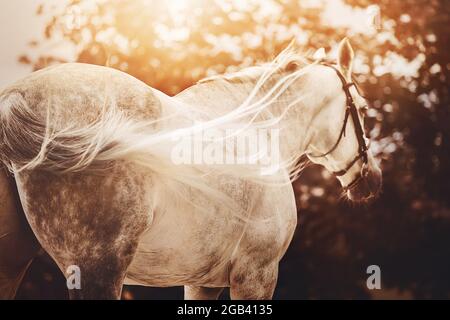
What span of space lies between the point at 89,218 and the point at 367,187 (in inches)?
75.2

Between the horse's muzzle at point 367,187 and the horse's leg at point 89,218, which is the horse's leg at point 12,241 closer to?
the horse's leg at point 89,218

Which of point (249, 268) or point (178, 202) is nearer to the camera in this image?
point (178, 202)

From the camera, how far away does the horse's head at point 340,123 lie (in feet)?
10.9

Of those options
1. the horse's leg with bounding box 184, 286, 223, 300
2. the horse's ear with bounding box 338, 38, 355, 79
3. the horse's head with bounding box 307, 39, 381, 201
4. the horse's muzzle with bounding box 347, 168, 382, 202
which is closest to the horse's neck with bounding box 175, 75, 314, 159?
the horse's head with bounding box 307, 39, 381, 201

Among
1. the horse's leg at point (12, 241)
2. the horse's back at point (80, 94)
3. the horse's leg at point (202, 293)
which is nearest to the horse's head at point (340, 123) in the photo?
the horse's leg at point (202, 293)

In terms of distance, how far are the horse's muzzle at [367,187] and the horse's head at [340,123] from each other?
0.22ft

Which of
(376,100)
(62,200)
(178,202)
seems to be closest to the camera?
(62,200)

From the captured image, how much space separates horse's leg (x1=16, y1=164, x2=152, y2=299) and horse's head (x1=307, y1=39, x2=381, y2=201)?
55.2 inches

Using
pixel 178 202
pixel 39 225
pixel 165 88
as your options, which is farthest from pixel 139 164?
pixel 165 88

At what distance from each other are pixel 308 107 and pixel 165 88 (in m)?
1.80

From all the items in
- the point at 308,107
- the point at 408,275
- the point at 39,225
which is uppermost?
the point at 308,107

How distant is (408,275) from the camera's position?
5.46 m

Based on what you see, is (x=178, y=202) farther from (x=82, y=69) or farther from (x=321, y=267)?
(x=321, y=267)

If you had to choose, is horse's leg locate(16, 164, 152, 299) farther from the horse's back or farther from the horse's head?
the horse's head
